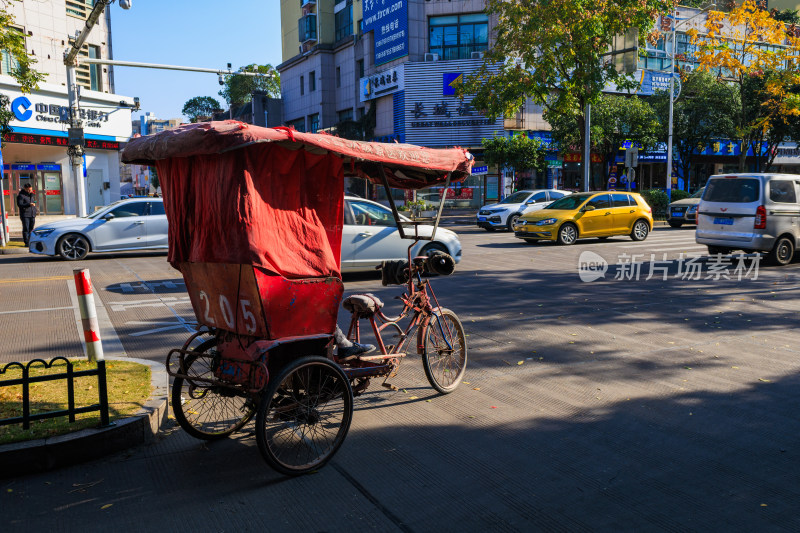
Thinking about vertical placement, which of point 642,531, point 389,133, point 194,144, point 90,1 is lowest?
point 642,531

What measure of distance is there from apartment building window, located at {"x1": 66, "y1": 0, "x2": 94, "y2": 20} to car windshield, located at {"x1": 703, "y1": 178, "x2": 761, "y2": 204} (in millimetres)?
30820

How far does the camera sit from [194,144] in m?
3.94

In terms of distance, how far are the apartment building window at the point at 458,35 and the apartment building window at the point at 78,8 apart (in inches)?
766

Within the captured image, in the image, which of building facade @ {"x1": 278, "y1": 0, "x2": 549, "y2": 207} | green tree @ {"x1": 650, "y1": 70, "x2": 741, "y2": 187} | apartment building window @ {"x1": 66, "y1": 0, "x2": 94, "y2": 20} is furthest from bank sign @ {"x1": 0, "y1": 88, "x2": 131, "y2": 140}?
green tree @ {"x1": 650, "y1": 70, "x2": 741, "y2": 187}

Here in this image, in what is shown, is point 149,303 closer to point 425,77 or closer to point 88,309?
point 88,309

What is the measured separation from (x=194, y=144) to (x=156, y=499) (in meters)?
2.10

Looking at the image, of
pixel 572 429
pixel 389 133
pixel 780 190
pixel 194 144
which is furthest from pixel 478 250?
pixel 389 133

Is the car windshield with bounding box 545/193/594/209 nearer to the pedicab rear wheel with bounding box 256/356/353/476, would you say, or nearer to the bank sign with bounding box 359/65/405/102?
the pedicab rear wheel with bounding box 256/356/353/476

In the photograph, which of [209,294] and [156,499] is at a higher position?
[209,294]

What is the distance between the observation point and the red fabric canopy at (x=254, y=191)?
395 cm

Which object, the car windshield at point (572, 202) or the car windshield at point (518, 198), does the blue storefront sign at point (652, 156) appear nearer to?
the car windshield at point (518, 198)

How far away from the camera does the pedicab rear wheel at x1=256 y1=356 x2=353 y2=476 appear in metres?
4.16

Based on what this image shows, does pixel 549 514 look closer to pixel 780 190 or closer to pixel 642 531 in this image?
pixel 642 531

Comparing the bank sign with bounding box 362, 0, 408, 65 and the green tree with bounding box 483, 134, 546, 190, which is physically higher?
the bank sign with bounding box 362, 0, 408, 65
